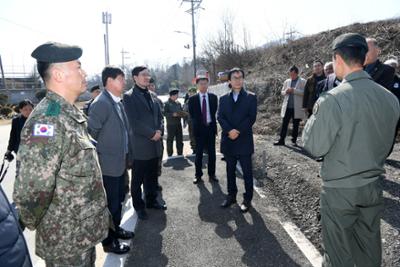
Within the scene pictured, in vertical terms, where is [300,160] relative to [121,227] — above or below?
above

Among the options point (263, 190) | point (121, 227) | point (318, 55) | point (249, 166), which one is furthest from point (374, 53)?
point (318, 55)

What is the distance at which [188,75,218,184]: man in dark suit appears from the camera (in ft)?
21.1

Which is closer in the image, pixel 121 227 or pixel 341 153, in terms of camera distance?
pixel 341 153

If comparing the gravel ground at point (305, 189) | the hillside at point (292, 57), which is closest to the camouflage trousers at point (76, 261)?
the gravel ground at point (305, 189)

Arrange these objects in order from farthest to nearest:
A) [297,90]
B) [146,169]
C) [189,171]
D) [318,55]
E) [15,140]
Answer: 1. [318,55]
2. [297,90]
3. [189,171]
4. [15,140]
5. [146,169]

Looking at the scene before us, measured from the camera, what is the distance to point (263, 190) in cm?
580

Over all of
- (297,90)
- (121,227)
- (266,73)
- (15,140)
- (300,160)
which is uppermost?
(266,73)

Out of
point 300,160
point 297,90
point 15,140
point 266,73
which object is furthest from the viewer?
point 266,73

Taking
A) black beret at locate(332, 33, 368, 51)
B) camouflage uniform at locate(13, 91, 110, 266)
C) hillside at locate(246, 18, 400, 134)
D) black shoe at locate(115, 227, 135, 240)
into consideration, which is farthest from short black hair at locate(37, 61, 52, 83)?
hillside at locate(246, 18, 400, 134)

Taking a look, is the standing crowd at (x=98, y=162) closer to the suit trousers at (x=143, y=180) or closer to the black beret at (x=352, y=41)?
the black beret at (x=352, y=41)

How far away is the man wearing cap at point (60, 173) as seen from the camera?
1.99m

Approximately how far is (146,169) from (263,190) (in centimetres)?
220

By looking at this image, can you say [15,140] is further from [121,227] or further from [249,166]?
[249,166]

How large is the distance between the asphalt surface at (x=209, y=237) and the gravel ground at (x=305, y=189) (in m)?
0.38
